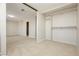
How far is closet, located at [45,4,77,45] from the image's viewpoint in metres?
3.86

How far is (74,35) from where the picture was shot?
386 cm

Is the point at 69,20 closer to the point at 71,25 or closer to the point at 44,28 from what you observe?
the point at 71,25

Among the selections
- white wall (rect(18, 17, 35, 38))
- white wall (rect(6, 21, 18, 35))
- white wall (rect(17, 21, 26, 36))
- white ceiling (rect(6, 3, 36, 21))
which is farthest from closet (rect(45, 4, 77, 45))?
white wall (rect(6, 21, 18, 35))

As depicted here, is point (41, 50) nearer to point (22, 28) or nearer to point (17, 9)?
point (17, 9)

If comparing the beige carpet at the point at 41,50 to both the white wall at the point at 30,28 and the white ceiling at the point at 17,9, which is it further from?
the white wall at the point at 30,28

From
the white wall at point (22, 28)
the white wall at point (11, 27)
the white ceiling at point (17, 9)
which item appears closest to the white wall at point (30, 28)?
the white wall at point (22, 28)

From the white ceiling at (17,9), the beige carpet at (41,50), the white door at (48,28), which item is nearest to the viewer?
the beige carpet at (41,50)

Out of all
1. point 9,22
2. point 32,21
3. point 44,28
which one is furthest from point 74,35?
point 9,22

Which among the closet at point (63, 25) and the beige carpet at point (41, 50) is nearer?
the beige carpet at point (41, 50)

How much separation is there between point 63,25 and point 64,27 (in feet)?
0.54

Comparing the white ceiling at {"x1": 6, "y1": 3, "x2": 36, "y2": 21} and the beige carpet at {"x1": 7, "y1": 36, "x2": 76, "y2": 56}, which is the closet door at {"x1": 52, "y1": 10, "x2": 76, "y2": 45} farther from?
the white ceiling at {"x1": 6, "y1": 3, "x2": 36, "y2": 21}

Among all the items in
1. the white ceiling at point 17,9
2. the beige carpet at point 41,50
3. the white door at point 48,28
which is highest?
the white ceiling at point 17,9

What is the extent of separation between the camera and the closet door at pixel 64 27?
3.92 metres

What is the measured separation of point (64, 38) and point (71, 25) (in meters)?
1.02
